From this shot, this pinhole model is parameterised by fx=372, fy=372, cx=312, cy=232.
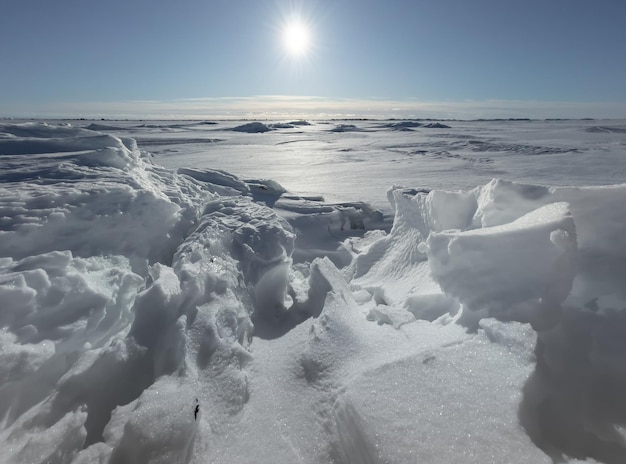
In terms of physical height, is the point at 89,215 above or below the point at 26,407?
A: above

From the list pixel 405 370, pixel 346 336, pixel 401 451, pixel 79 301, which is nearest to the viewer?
pixel 401 451

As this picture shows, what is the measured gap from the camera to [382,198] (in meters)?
6.79

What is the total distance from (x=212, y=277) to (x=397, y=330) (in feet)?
4.70

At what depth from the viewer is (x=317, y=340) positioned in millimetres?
2162

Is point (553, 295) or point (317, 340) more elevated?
point (553, 295)

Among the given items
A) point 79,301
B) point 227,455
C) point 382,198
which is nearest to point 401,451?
point 227,455

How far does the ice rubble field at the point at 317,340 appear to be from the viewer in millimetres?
1532

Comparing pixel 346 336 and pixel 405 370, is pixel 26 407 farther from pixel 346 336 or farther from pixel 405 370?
pixel 405 370

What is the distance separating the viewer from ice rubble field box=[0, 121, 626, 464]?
1532mm

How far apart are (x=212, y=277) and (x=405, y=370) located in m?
1.65

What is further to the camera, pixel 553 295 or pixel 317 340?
pixel 317 340

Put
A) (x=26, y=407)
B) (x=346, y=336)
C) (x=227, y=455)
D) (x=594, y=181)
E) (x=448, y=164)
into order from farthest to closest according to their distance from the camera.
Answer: (x=448, y=164)
(x=594, y=181)
(x=346, y=336)
(x=26, y=407)
(x=227, y=455)

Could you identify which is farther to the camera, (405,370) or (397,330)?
(397,330)

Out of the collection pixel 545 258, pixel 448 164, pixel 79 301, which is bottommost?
pixel 448 164
